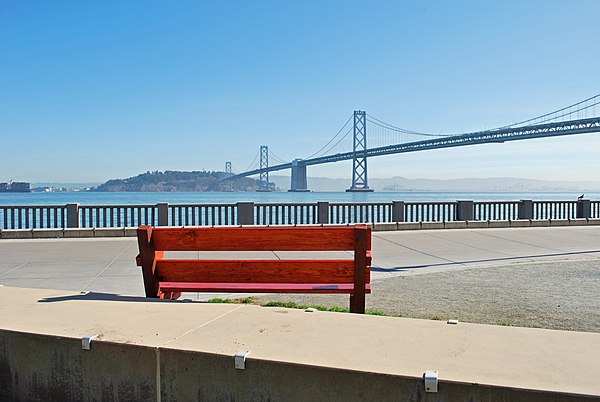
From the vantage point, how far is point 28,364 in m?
3.47

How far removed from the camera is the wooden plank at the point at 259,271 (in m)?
4.77

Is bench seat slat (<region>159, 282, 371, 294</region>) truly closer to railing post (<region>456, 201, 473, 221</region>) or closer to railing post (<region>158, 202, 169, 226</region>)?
railing post (<region>158, 202, 169, 226</region>)

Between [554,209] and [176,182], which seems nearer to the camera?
[554,209]

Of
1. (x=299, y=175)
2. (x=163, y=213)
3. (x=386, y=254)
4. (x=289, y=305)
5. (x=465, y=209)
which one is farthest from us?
(x=299, y=175)

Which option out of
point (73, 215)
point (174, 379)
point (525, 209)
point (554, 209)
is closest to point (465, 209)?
point (525, 209)

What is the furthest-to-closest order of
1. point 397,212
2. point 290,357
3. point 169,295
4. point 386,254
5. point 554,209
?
1. point 554,209
2. point 397,212
3. point 386,254
4. point 169,295
5. point 290,357

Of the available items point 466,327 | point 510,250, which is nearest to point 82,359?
point 466,327

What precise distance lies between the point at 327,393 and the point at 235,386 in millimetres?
513

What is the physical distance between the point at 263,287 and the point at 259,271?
14 centimetres

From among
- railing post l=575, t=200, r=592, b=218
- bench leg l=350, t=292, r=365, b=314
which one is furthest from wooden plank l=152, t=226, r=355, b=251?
railing post l=575, t=200, r=592, b=218

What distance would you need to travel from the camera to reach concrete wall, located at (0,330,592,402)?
9.07 ft

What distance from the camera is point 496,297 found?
20.4ft

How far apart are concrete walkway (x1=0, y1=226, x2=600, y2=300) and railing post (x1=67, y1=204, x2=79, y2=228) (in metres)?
2.32

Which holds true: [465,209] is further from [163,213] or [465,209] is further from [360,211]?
[163,213]
